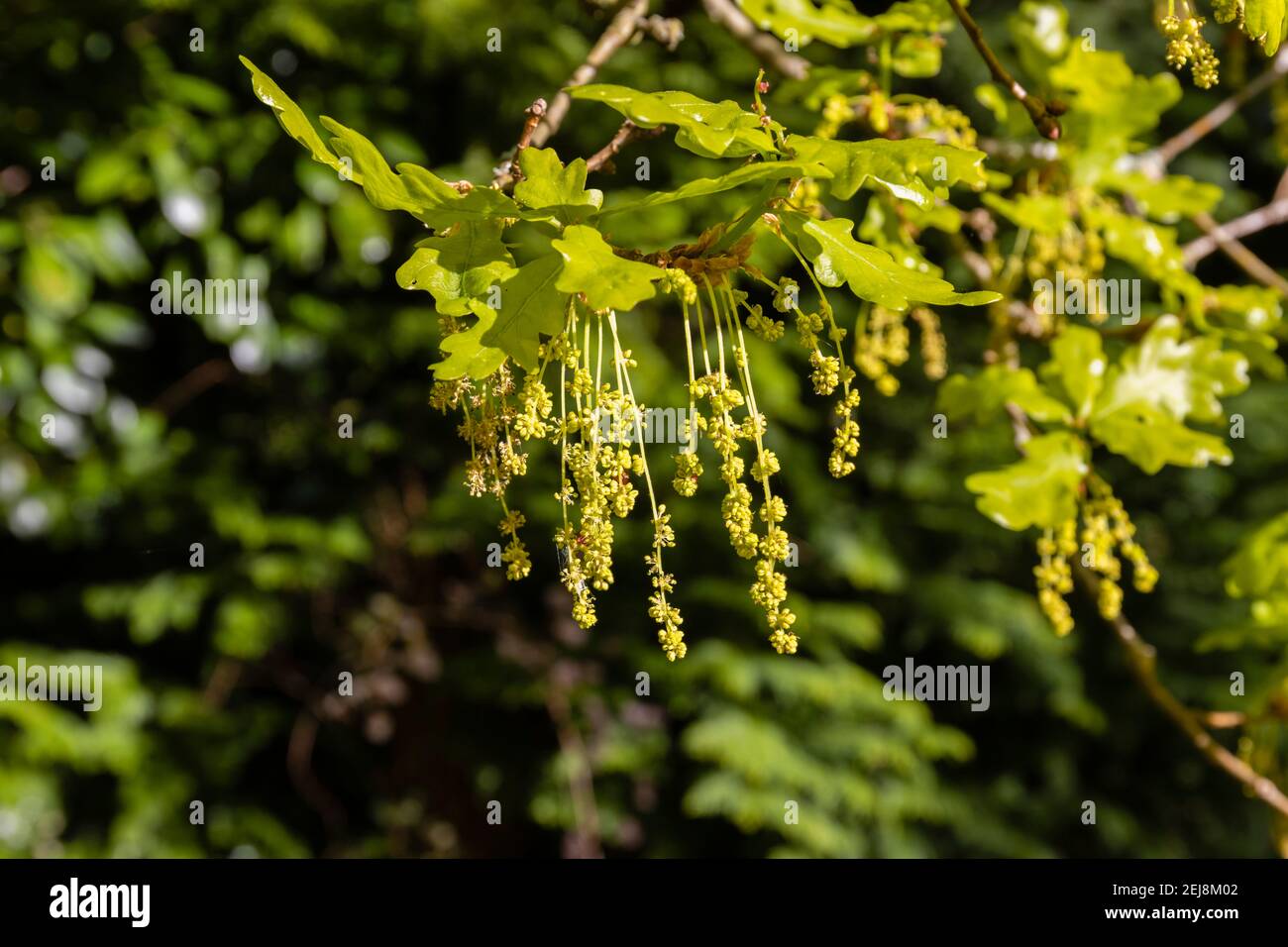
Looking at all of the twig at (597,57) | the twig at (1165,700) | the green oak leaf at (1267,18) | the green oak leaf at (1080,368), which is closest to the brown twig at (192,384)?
the twig at (597,57)

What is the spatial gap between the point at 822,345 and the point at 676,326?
1.81 metres

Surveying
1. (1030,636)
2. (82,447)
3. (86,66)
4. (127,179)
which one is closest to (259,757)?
(82,447)

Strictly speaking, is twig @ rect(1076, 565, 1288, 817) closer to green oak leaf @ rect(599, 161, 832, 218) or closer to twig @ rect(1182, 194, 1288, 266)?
twig @ rect(1182, 194, 1288, 266)

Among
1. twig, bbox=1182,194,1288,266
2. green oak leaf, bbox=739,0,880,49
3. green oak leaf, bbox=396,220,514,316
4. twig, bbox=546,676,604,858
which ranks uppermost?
green oak leaf, bbox=739,0,880,49

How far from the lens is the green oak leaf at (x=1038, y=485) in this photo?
3.34 ft

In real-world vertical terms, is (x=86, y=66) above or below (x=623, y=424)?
above

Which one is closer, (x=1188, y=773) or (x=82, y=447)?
Answer: (x=82, y=447)

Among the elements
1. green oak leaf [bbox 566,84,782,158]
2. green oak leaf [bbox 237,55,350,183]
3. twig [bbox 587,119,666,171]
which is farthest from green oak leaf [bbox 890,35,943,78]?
green oak leaf [bbox 237,55,350,183]

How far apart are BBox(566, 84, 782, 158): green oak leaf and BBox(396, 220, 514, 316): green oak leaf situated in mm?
101

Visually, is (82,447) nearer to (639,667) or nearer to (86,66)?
(86,66)

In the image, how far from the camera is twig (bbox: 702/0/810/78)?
1.31 m

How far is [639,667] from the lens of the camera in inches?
93.4

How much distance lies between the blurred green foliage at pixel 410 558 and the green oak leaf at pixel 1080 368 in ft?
3.22

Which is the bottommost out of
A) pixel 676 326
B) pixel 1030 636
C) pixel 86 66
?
pixel 1030 636
